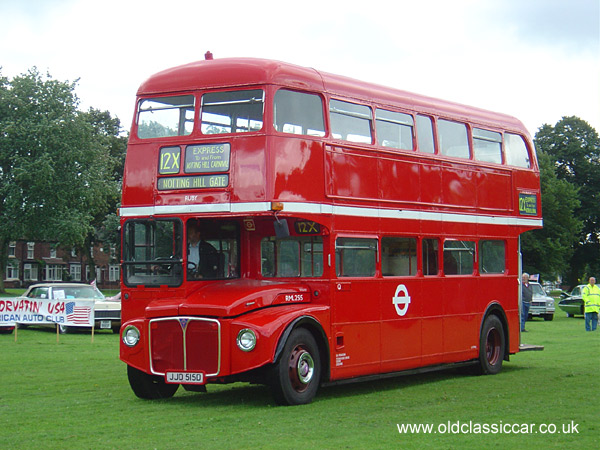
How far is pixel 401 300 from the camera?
15.2 meters

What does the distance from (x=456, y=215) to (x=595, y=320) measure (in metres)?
17.1

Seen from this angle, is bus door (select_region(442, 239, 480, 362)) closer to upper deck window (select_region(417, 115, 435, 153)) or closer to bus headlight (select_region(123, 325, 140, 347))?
upper deck window (select_region(417, 115, 435, 153))

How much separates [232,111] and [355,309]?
3.46 meters

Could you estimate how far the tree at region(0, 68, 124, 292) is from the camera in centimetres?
6038

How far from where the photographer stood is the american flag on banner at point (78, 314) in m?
26.0

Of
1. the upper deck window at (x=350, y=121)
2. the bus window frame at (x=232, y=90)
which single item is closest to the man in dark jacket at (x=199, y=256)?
the bus window frame at (x=232, y=90)

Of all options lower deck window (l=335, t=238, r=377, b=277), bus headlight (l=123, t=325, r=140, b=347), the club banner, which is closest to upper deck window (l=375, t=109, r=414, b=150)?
lower deck window (l=335, t=238, r=377, b=277)

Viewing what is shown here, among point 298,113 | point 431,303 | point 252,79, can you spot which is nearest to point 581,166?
point 431,303

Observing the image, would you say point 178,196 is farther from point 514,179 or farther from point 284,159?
point 514,179

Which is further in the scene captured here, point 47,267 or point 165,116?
point 47,267

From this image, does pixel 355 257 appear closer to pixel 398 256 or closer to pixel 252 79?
pixel 398 256

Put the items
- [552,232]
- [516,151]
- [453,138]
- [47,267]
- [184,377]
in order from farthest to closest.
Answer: [47,267] < [552,232] < [516,151] < [453,138] < [184,377]

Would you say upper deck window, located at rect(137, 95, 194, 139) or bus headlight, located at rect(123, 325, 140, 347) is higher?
upper deck window, located at rect(137, 95, 194, 139)

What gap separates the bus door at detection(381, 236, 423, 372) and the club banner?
503 inches
